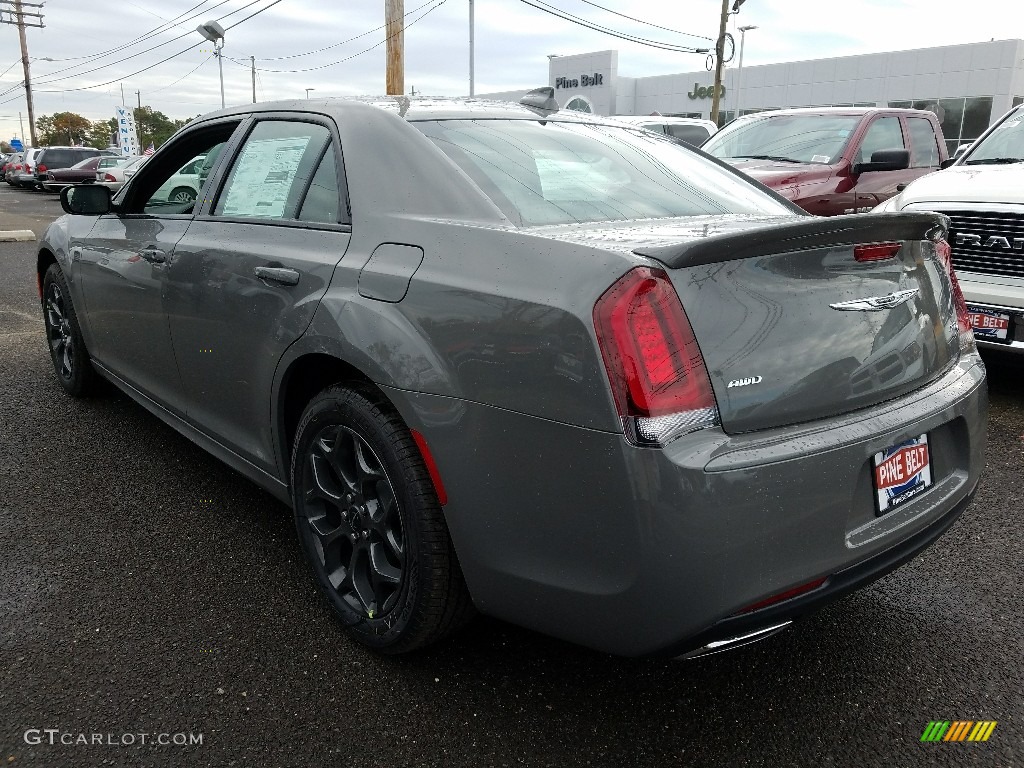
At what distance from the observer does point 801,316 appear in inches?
73.7

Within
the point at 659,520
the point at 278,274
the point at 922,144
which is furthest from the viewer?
the point at 922,144

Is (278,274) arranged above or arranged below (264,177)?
below

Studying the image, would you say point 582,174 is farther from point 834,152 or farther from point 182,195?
point 834,152

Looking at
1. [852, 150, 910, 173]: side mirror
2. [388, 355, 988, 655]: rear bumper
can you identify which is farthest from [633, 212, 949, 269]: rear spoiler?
[852, 150, 910, 173]: side mirror

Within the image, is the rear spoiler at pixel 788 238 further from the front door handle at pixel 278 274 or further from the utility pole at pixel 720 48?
the utility pole at pixel 720 48

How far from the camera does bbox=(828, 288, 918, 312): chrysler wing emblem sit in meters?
1.96

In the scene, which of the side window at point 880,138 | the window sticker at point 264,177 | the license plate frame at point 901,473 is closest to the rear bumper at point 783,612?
the license plate frame at point 901,473

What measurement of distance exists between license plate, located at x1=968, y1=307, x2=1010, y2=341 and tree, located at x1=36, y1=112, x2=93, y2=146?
392 feet

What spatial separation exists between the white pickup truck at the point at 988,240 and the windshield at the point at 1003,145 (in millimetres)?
517

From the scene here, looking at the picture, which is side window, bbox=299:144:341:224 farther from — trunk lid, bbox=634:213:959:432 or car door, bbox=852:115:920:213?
car door, bbox=852:115:920:213

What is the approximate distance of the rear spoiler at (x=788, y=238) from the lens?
5.88ft

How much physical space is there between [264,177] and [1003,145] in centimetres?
544

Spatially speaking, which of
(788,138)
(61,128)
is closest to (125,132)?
(788,138)

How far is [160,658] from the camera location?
7.81 feet
